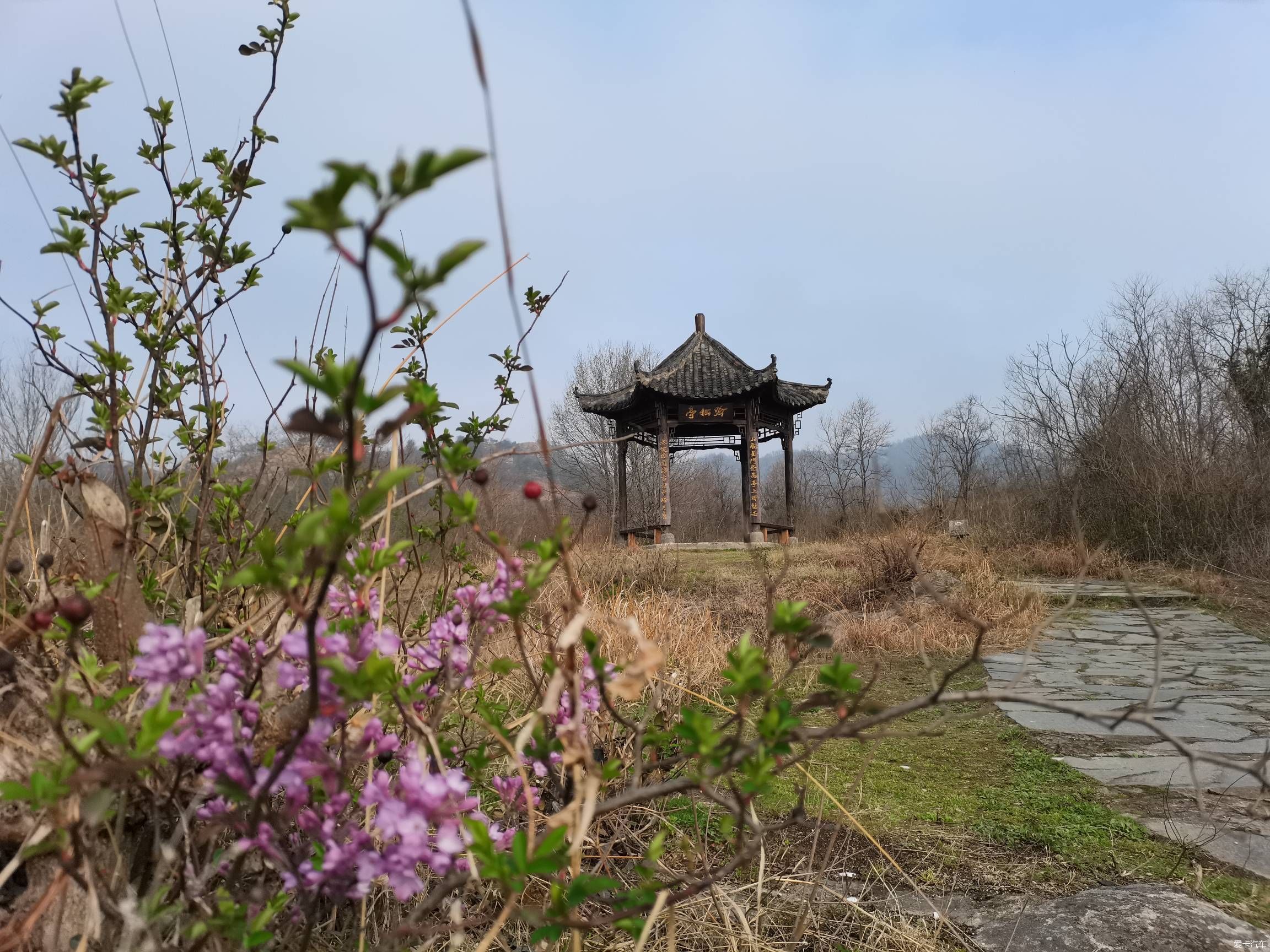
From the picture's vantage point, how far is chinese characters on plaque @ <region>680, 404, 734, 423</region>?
1541 centimetres

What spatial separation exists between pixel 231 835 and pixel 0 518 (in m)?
0.91

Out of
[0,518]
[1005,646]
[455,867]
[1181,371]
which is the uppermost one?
[1181,371]

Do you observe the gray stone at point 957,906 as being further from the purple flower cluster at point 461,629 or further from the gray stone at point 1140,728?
the gray stone at point 1140,728

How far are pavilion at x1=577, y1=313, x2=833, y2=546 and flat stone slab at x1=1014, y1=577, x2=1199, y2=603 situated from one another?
5.31 metres

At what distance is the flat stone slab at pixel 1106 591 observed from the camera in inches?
315

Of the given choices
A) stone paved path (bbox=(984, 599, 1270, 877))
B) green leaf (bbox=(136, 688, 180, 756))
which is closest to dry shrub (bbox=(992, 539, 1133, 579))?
stone paved path (bbox=(984, 599, 1270, 877))

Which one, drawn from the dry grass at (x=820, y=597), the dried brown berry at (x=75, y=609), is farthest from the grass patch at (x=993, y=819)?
the dried brown berry at (x=75, y=609)

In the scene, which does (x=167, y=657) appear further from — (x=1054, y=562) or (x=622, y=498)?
(x=622, y=498)

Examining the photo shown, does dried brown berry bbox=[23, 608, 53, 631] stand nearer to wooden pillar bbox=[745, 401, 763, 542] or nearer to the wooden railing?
the wooden railing

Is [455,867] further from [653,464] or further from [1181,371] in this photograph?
[653,464]

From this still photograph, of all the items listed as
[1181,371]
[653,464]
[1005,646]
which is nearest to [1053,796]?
[1005,646]

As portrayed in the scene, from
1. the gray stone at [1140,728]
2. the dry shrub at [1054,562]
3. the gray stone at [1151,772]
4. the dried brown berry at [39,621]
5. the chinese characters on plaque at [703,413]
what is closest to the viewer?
the dried brown berry at [39,621]

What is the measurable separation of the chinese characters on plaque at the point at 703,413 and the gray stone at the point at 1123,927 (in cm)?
1387

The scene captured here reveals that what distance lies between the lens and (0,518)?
65.5 inches
